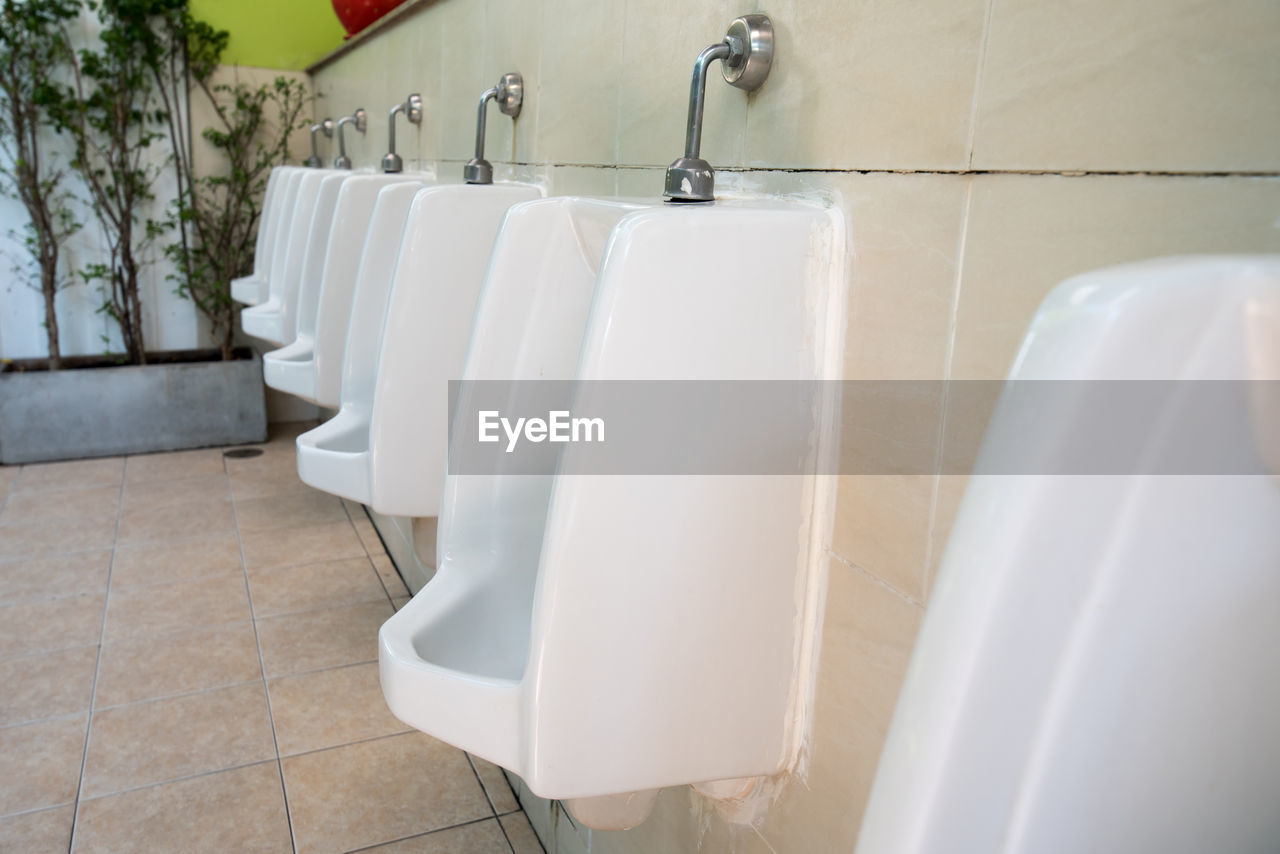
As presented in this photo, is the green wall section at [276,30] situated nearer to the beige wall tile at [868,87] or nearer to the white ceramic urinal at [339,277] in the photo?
the white ceramic urinal at [339,277]

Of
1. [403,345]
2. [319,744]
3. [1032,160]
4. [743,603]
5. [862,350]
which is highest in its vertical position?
[1032,160]

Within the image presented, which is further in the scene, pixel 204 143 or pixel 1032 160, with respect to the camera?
pixel 204 143

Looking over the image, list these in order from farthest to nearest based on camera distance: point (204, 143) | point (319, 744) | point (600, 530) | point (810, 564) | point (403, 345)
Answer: point (204, 143) → point (319, 744) → point (403, 345) → point (810, 564) → point (600, 530)

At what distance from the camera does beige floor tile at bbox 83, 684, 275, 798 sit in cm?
169

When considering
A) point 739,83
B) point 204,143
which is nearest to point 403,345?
point 739,83

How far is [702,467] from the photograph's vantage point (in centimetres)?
77

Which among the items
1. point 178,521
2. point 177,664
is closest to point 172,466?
point 178,521

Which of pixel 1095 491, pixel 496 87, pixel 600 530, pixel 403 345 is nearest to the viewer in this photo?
pixel 1095 491

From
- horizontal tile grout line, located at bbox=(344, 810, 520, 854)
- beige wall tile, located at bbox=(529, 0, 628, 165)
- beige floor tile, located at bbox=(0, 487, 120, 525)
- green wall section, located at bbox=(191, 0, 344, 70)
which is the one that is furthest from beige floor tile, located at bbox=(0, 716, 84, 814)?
green wall section, located at bbox=(191, 0, 344, 70)

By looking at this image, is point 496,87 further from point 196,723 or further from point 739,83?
point 196,723

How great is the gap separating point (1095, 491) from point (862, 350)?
477 millimetres

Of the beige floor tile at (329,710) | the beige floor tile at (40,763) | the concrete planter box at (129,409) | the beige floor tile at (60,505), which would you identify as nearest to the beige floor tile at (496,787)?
the beige floor tile at (329,710)

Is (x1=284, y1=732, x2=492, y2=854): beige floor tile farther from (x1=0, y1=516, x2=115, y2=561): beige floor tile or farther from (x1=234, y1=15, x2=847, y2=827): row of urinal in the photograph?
(x1=0, y1=516, x2=115, y2=561): beige floor tile

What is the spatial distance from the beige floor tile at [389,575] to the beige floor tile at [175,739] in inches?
22.0
